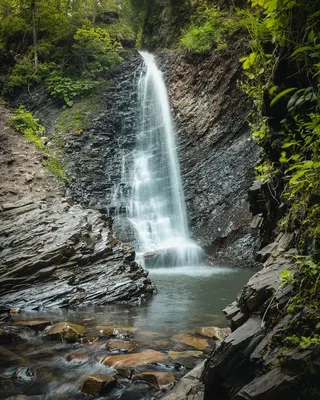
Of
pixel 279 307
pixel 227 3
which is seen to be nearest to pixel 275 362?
pixel 279 307

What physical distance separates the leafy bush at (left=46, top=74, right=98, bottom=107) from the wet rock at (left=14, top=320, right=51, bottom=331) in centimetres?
1383

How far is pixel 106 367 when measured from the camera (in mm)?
4113

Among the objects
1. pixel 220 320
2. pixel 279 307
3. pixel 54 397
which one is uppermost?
pixel 279 307

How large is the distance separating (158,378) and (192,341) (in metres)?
1.31

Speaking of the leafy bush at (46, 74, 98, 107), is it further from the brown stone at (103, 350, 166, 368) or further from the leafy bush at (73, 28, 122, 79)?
the brown stone at (103, 350, 166, 368)

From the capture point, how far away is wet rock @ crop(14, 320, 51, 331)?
18.0 feet

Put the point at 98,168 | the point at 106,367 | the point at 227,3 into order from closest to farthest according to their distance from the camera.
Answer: the point at 106,367
the point at 98,168
the point at 227,3

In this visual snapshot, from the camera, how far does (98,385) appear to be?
3.56 metres

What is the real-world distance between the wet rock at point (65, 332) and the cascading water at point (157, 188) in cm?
654

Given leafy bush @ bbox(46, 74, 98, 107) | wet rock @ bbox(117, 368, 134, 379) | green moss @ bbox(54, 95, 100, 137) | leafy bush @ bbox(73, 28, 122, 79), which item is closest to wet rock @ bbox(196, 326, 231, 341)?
wet rock @ bbox(117, 368, 134, 379)

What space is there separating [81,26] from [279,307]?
70.6ft

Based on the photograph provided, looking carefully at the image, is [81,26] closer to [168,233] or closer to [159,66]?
[159,66]

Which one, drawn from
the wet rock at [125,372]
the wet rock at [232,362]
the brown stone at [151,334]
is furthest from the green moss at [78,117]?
the wet rock at [232,362]

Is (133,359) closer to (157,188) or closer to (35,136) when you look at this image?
(157,188)
